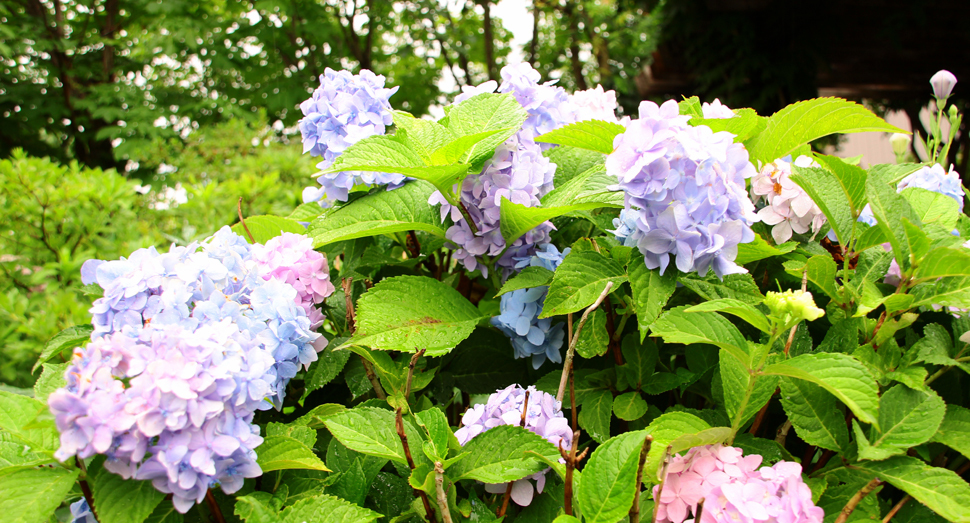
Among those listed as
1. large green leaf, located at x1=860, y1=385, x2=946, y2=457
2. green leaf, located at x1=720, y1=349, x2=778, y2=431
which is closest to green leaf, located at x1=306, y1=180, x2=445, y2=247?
green leaf, located at x1=720, y1=349, x2=778, y2=431

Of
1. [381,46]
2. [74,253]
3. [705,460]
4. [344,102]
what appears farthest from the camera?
[381,46]

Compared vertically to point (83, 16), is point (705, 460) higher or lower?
lower

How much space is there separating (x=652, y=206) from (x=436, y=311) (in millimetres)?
331

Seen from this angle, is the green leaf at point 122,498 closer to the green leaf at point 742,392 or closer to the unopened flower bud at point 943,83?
the green leaf at point 742,392

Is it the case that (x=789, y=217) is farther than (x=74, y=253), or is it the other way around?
(x=74, y=253)

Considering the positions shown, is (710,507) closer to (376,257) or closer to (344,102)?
(376,257)

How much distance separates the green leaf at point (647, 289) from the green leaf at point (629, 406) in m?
0.15

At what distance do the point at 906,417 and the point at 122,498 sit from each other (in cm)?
81

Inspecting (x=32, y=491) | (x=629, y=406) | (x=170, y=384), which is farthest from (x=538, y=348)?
(x=32, y=491)

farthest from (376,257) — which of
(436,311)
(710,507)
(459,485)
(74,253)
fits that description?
(74,253)

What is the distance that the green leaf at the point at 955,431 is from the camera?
684 millimetres

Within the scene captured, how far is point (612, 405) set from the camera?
2.75 feet

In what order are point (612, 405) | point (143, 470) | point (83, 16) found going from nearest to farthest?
point (143, 470)
point (612, 405)
point (83, 16)

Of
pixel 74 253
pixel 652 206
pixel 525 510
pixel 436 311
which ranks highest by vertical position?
pixel 652 206
